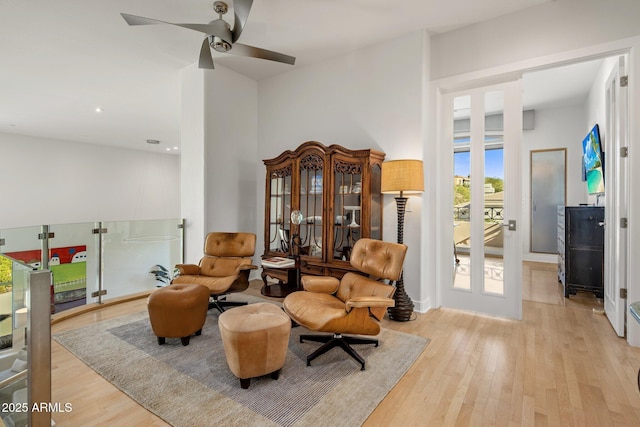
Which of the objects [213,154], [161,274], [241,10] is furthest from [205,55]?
[161,274]

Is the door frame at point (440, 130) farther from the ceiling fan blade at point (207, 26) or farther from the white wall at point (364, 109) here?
the ceiling fan blade at point (207, 26)

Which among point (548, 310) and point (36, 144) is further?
point (36, 144)

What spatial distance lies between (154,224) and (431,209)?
11.8 ft

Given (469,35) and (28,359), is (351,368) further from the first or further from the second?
(469,35)

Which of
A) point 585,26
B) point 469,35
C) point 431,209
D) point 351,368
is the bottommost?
point 351,368

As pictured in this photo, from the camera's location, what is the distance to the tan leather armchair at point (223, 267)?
10.3 ft

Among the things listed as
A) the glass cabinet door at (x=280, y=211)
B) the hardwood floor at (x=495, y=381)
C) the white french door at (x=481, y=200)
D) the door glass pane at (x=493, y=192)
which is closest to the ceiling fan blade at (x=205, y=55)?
the glass cabinet door at (x=280, y=211)

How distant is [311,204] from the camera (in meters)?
3.78

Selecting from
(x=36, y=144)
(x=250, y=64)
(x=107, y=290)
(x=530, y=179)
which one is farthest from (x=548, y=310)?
(x=36, y=144)

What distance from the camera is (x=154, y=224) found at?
4246mm

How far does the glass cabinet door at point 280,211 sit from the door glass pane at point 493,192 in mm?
2275

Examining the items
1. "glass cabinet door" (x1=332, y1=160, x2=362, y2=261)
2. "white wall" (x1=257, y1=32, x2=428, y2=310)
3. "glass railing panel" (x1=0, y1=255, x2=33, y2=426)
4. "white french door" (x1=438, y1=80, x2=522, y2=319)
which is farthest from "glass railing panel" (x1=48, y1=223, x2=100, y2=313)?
"white french door" (x1=438, y1=80, x2=522, y2=319)

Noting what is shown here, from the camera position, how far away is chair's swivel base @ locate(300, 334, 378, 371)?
2236mm

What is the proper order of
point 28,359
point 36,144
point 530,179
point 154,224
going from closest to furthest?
point 28,359, point 154,224, point 530,179, point 36,144
